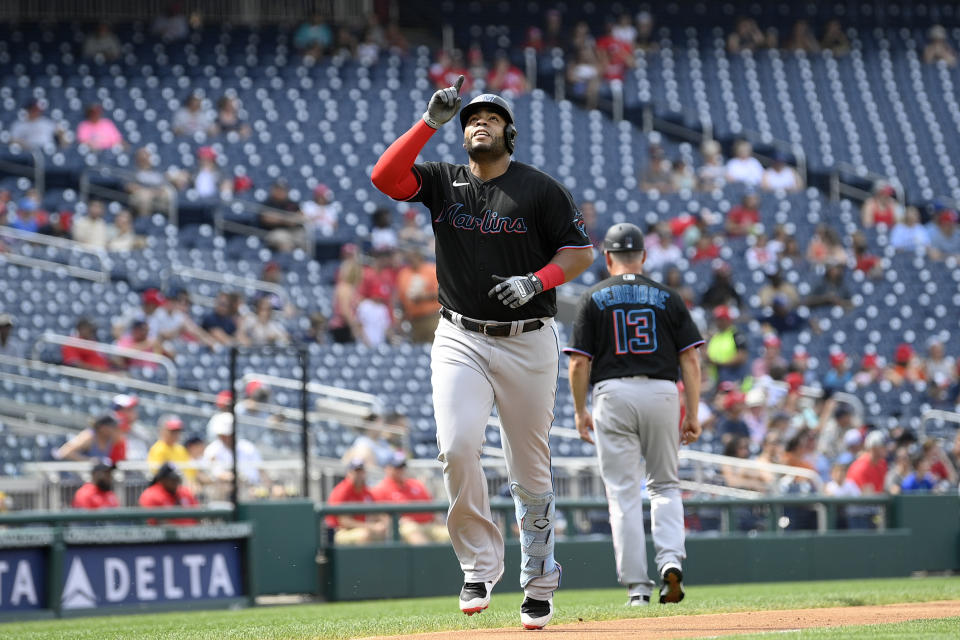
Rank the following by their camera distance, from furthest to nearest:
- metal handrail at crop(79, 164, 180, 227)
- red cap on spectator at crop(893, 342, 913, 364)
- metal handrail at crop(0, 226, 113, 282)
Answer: metal handrail at crop(79, 164, 180, 227)
red cap on spectator at crop(893, 342, 913, 364)
metal handrail at crop(0, 226, 113, 282)

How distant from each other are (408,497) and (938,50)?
17.2m

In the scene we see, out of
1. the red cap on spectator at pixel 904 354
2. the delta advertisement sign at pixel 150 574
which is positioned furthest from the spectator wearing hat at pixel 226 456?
the red cap on spectator at pixel 904 354

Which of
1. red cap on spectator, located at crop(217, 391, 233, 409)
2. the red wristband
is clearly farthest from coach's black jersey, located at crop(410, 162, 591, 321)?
red cap on spectator, located at crop(217, 391, 233, 409)

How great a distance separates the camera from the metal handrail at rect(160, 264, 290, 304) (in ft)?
51.3

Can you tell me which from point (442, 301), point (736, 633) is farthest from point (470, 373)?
point (736, 633)

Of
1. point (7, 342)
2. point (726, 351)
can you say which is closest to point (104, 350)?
point (7, 342)

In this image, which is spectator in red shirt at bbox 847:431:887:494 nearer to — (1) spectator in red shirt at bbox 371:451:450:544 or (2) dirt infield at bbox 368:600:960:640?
(1) spectator in red shirt at bbox 371:451:450:544

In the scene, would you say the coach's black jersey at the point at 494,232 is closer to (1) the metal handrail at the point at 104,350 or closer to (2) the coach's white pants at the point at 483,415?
(2) the coach's white pants at the point at 483,415

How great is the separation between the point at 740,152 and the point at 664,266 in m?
3.81

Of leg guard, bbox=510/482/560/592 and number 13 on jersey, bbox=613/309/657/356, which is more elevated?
number 13 on jersey, bbox=613/309/657/356

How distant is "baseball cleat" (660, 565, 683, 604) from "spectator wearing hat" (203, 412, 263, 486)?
446 cm

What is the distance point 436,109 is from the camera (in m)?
5.26

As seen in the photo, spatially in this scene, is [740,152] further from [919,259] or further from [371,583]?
[371,583]

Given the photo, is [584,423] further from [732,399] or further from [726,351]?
[726,351]
